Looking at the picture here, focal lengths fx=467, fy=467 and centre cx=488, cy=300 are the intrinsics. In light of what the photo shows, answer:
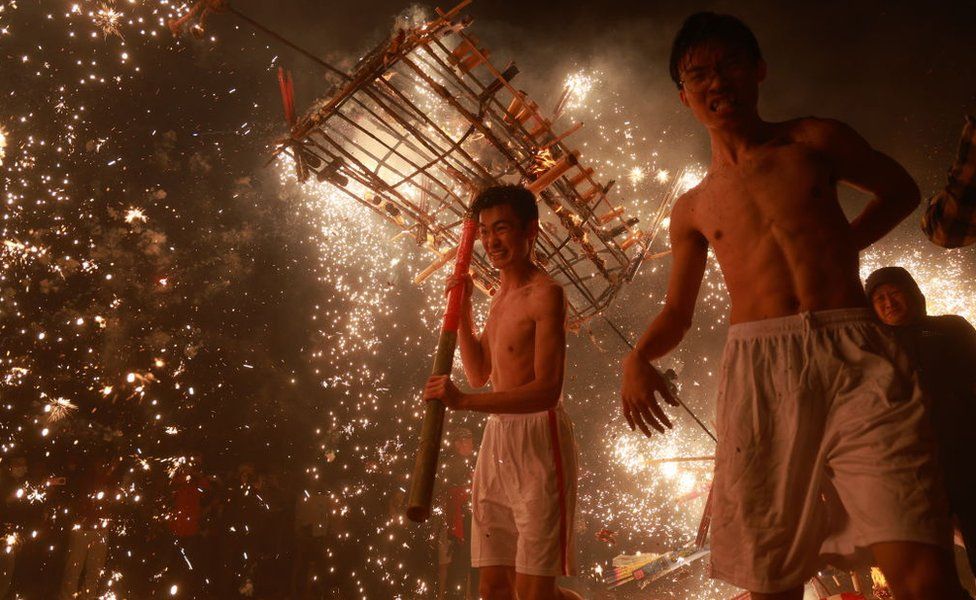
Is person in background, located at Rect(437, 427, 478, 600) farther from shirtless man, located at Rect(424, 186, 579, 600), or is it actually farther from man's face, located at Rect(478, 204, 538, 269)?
man's face, located at Rect(478, 204, 538, 269)

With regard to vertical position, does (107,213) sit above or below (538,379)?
above

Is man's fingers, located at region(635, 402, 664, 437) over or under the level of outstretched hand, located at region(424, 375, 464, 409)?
under

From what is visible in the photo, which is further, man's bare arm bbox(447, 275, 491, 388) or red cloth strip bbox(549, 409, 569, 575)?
man's bare arm bbox(447, 275, 491, 388)

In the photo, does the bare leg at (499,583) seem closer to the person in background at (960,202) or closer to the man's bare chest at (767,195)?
the man's bare chest at (767,195)

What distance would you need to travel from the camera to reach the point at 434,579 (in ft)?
36.6

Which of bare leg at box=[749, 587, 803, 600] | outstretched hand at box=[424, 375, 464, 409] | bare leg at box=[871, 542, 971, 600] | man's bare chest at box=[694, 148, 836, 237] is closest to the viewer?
bare leg at box=[871, 542, 971, 600]

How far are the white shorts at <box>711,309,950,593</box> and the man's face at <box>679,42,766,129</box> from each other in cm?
105

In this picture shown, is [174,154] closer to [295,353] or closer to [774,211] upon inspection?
[295,353]

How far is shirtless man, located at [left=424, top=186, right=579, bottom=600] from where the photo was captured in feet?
9.29

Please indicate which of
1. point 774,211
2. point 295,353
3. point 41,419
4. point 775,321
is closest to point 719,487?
point 775,321

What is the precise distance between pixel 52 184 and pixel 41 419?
323 cm

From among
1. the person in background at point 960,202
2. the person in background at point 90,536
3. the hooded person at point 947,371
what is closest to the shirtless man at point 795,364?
the person in background at point 960,202

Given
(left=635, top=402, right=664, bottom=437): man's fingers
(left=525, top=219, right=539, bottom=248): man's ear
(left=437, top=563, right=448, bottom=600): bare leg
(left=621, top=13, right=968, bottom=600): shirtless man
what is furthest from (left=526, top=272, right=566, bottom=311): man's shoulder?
(left=437, top=563, right=448, bottom=600): bare leg

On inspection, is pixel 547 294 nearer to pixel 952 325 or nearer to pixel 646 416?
pixel 646 416
